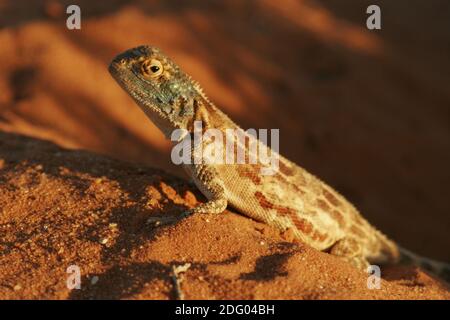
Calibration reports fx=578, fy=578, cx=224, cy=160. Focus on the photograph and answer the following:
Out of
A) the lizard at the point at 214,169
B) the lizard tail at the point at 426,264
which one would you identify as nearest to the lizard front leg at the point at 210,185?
the lizard at the point at 214,169

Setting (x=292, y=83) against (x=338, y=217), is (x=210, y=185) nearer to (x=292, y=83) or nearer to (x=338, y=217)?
(x=338, y=217)

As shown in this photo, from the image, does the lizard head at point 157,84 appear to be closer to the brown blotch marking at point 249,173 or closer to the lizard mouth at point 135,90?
the lizard mouth at point 135,90

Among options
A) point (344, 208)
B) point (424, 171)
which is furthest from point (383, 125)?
point (344, 208)

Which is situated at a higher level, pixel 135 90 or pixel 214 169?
pixel 135 90

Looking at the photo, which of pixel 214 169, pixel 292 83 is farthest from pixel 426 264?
pixel 292 83

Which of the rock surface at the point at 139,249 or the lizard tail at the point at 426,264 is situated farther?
the lizard tail at the point at 426,264

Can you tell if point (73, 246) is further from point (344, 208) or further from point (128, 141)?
point (128, 141)
